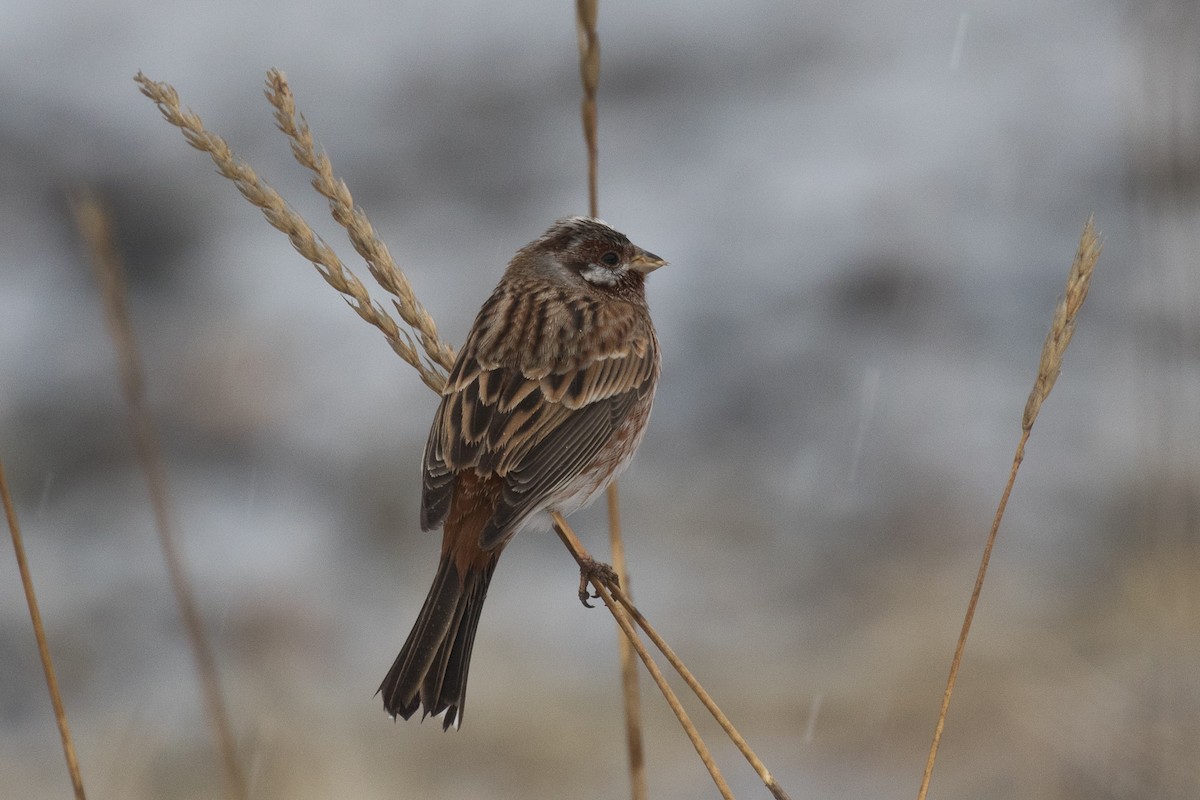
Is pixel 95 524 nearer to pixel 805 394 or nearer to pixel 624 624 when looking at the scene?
pixel 805 394

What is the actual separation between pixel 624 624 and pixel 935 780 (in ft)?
9.10

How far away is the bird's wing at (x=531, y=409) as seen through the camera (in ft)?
10.1

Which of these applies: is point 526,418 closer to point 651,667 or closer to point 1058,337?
point 651,667

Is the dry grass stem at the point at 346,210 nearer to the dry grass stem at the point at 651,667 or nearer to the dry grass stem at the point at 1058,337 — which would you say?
the dry grass stem at the point at 651,667

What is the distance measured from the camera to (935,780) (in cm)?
472

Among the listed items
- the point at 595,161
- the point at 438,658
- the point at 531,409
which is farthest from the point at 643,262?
the point at 438,658

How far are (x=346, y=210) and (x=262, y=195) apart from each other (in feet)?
0.71

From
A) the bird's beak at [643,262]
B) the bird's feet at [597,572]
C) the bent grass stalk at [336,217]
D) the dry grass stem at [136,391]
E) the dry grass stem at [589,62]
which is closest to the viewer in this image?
the bent grass stalk at [336,217]

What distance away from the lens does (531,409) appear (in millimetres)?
3291

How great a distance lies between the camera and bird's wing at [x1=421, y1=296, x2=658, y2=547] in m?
3.06

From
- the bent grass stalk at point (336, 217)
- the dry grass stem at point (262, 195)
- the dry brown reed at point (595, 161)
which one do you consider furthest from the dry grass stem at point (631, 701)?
the dry grass stem at point (262, 195)

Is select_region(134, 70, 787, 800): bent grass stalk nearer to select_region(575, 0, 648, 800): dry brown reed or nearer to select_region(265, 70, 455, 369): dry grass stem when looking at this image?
select_region(265, 70, 455, 369): dry grass stem

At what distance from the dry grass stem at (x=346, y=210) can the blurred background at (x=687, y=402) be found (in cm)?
154

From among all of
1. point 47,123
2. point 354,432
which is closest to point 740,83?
point 354,432
